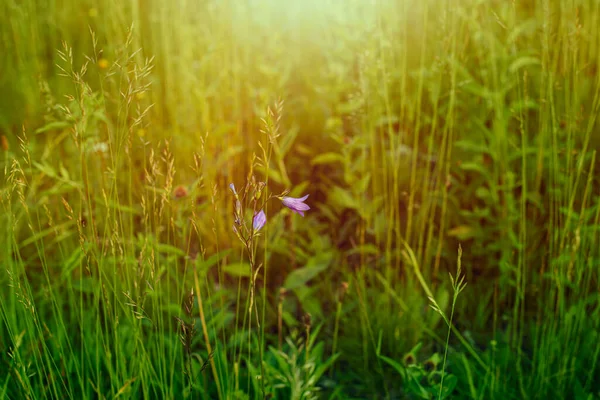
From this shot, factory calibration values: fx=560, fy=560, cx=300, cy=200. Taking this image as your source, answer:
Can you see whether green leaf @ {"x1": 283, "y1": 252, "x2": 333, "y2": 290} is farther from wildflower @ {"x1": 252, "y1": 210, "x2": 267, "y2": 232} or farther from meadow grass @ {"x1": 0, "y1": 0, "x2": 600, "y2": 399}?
wildflower @ {"x1": 252, "y1": 210, "x2": 267, "y2": 232}

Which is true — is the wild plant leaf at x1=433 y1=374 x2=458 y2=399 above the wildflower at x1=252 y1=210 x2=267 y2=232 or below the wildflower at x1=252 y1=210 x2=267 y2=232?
below

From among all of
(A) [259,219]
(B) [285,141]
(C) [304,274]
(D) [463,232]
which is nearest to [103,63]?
(B) [285,141]

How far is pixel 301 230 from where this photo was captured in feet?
6.36

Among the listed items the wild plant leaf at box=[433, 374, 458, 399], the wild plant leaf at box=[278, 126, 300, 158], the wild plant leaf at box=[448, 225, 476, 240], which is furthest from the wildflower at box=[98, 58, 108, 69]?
the wild plant leaf at box=[433, 374, 458, 399]

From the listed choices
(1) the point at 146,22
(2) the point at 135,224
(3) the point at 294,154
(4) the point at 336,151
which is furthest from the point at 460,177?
(1) the point at 146,22

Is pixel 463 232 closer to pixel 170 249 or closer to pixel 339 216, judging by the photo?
pixel 339 216

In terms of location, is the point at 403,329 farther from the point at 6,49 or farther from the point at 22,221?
the point at 6,49

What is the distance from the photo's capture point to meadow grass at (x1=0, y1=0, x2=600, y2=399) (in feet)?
4.23

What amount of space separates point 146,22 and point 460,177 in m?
1.90

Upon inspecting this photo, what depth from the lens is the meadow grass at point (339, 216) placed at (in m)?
1.29

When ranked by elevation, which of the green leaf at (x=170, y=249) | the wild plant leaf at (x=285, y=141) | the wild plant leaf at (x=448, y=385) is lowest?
the wild plant leaf at (x=448, y=385)

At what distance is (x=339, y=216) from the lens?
6.73 ft

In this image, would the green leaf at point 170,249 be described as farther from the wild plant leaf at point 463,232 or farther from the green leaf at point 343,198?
the wild plant leaf at point 463,232

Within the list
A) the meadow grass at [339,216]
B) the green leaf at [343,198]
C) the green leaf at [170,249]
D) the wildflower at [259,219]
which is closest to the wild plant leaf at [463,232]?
the meadow grass at [339,216]
